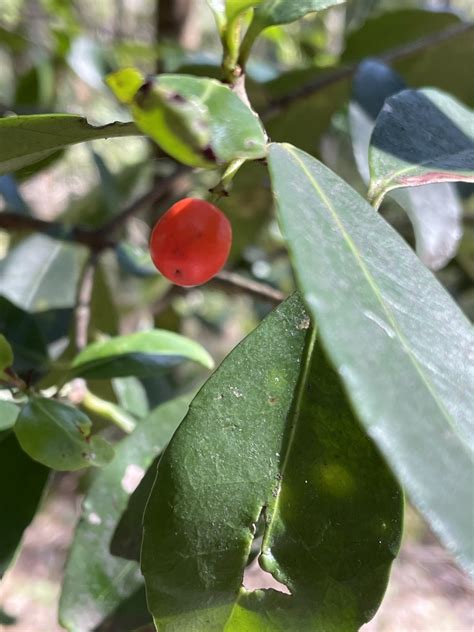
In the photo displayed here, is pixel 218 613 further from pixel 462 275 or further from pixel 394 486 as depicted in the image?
pixel 462 275

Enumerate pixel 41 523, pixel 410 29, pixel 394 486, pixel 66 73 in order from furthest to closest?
pixel 41 523, pixel 66 73, pixel 410 29, pixel 394 486

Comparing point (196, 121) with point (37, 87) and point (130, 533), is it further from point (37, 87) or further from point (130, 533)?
point (37, 87)

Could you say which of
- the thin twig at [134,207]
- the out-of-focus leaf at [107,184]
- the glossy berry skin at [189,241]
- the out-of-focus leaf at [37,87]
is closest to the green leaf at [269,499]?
the glossy berry skin at [189,241]

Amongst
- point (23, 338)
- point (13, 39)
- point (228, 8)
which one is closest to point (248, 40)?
point (228, 8)

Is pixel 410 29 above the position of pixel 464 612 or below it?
above

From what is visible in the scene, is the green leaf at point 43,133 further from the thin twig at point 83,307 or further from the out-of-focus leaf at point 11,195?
the out-of-focus leaf at point 11,195

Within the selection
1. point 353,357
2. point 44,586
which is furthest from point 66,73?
point 44,586
